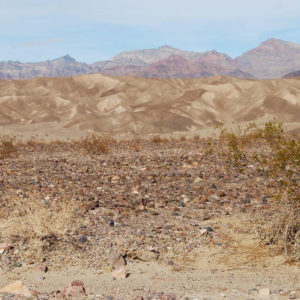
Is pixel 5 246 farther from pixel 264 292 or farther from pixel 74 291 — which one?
pixel 264 292

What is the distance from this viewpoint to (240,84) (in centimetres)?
7306

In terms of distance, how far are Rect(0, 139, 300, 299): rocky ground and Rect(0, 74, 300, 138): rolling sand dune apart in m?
29.3

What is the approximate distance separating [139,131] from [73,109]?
22.7 m

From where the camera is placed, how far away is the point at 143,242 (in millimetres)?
7121

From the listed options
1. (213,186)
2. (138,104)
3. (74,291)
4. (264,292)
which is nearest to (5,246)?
(74,291)

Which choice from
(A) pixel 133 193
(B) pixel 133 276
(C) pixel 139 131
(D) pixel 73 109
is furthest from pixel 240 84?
(B) pixel 133 276

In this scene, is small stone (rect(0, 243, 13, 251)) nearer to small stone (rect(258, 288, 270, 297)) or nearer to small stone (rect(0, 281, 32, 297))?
small stone (rect(0, 281, 32, 297))

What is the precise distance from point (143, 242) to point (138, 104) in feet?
206

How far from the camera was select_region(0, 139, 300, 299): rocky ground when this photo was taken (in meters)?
5.63

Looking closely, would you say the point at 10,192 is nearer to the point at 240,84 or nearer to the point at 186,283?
the point at 186,283

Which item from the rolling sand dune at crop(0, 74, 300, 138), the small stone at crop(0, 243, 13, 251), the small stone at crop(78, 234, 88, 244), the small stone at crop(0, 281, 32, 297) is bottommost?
the small stone at crop(0, 281, 32, 297)

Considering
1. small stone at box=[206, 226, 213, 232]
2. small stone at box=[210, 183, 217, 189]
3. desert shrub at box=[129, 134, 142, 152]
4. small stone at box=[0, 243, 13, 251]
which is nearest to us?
small stone at box=[0, 243, 13, 251]

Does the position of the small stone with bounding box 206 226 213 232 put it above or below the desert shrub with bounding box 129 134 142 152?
below

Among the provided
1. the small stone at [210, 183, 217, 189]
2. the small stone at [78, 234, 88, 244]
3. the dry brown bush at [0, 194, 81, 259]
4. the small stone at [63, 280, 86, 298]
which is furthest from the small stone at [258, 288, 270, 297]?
the small stone at [210, 183, 217, 189]
